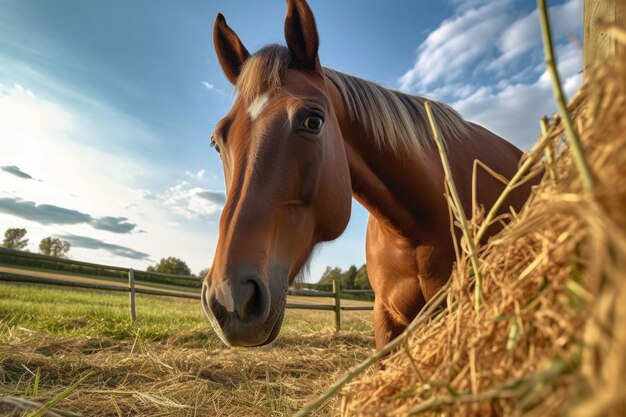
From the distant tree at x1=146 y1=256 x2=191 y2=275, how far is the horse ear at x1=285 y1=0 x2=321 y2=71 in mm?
43091

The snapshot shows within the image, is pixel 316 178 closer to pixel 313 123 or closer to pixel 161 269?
pixel 313 123

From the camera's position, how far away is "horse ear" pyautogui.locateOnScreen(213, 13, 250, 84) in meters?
2.54

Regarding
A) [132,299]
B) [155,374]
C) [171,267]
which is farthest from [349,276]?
[155,374]

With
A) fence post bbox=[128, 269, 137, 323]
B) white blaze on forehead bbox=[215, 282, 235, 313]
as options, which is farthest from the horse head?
fence post bbox=[128, 269, 137, 323]

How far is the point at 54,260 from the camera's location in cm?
716

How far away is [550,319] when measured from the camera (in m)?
0.55

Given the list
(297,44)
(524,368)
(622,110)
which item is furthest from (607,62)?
(297,44)

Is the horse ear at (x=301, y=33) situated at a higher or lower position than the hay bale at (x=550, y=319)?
higher

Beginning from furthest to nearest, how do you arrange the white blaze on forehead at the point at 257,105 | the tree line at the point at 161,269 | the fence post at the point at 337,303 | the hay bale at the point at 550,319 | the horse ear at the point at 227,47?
1. the tree line at the point at 161,269
2. the fence post at the point at 337,303
3. the horse ear at the point at 227,47
4. the white blaze on forehead at the point at 257,105
5. the hay bale at the point at 550,319

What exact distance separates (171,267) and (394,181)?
47.6 metres

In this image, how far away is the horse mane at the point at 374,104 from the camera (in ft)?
6.66

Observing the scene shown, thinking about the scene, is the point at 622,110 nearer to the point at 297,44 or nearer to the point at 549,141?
the point at 549,141

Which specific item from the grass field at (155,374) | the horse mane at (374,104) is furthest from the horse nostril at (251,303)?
the horse mane at (374,104)

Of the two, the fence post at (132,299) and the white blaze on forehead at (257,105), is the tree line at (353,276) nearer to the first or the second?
the fence post at (132,299)
